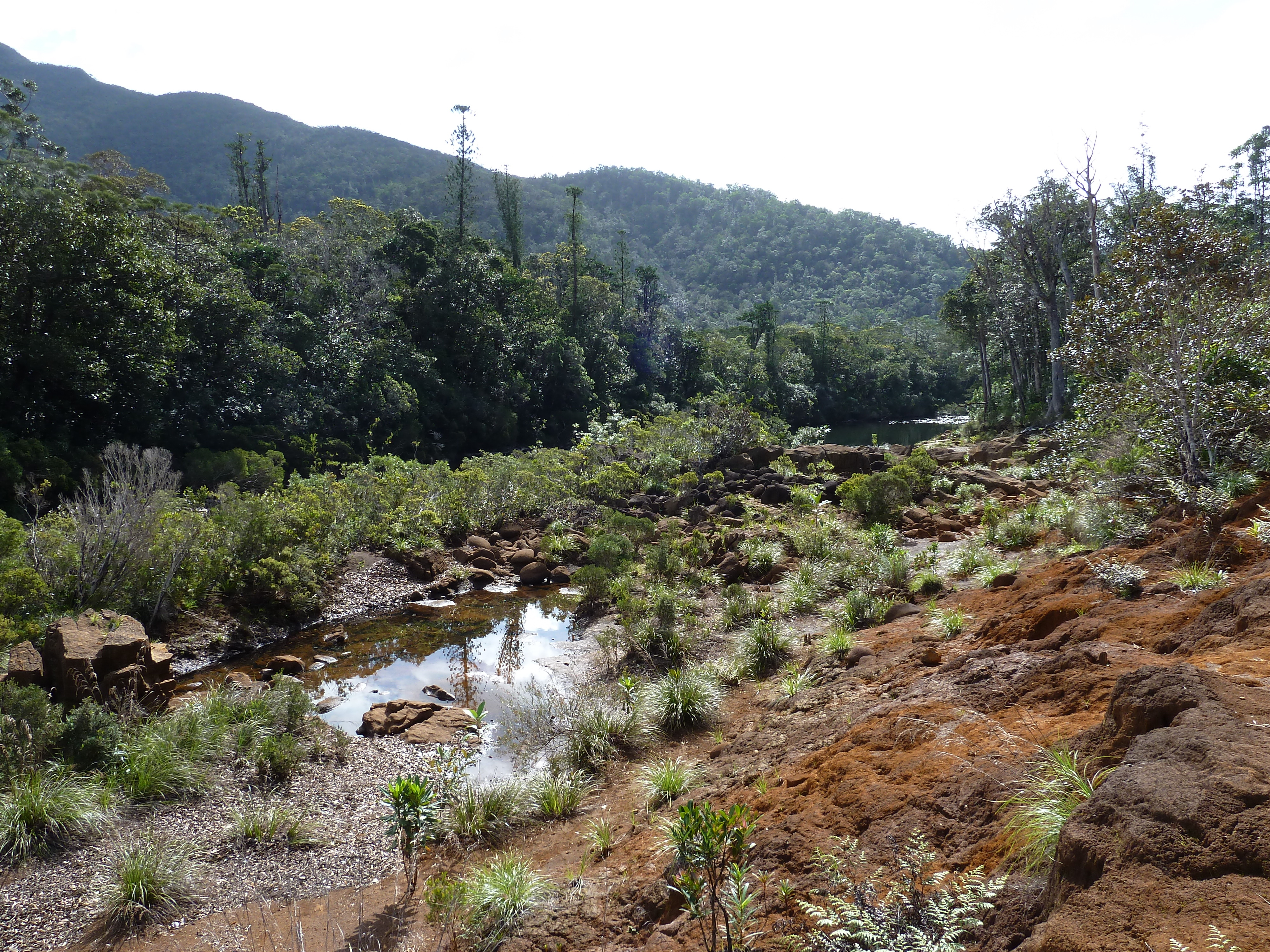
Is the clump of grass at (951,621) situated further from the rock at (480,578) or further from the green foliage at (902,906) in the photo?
the rock at (480,578)

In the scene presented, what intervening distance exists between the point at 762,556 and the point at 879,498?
12.7 feet

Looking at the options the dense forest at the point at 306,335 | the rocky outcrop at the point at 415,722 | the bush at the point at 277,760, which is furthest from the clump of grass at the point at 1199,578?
the dense forest at the point at 306,335

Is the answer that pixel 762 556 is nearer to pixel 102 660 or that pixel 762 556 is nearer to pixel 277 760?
pixel 277 760

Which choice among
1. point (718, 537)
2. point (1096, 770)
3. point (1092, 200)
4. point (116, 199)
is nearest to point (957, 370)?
point (1092, 200)

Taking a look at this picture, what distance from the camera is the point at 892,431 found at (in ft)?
172

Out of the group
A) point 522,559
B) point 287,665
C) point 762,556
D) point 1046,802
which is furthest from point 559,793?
point 522,559

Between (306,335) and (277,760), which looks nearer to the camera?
(277,760)

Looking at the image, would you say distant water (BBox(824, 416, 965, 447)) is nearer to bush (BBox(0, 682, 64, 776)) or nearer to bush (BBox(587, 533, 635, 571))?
bush (BBox(587, 533, 635, 571))

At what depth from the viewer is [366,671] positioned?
31.8 feet

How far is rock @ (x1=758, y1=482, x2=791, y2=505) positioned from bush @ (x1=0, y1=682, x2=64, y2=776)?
1450 cm

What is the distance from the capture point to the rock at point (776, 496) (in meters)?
17.6

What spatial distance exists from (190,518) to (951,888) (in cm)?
1088

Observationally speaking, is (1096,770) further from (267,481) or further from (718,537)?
(267,481)

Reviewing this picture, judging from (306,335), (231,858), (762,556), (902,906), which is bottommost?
(231,858)
